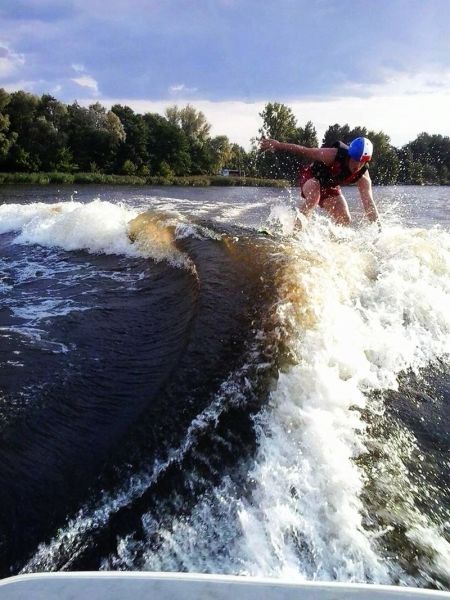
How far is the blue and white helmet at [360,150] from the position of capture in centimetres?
736

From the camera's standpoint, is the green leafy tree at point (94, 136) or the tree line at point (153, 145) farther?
the green leafy tree at point (94, 136)

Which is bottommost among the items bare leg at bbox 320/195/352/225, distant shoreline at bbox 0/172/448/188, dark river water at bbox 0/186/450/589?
distant shoreline at bbox 0/172/448/188

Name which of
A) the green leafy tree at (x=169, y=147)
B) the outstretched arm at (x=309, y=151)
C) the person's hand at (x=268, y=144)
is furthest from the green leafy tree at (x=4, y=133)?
the outstretched arm at (x=309, y=151)

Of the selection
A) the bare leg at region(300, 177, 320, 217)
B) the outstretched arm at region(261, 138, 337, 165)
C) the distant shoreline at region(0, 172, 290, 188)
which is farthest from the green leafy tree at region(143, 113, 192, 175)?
the outstretched arm at region(261, 138, 337, 165)

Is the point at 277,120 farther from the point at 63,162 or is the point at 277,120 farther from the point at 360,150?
the point at 360,150

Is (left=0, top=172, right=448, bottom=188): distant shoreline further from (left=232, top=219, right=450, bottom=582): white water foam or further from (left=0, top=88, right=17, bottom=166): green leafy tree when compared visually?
(left=232, top=219, right=450, bottom=582): white water foam

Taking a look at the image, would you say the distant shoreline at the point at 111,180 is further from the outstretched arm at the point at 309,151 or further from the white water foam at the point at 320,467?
the white water foam at the point at 320,467

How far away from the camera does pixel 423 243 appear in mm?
6996

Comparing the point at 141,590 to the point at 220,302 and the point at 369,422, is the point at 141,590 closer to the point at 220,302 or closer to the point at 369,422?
the point at 369,422

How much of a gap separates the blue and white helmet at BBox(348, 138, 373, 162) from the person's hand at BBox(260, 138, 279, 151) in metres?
1.38

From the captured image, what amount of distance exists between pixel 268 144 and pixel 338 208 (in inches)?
94.4

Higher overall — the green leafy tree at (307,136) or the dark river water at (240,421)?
the green leafy tree at (307,136)

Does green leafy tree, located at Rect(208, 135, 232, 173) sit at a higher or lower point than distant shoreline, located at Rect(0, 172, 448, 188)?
higher

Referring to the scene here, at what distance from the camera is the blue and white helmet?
7.36 m
